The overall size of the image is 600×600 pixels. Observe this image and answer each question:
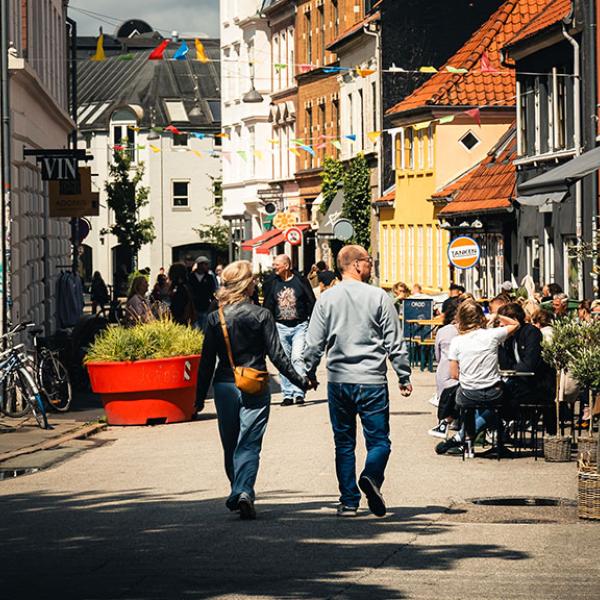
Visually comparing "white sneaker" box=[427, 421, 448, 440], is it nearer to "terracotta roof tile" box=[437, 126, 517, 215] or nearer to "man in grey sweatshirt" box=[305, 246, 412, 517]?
"man in grey sweatshirt" box=[305, 246, 412, 517]

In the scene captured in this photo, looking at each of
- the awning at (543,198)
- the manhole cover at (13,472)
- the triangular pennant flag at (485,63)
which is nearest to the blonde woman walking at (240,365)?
the manhole cover at (13,472)

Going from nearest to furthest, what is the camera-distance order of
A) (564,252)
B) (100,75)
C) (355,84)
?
(564,252)
(355,84)
(100,75)

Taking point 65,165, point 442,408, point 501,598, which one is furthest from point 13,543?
point 65,165

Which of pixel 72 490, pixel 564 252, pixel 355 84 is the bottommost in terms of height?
pixel 72 490

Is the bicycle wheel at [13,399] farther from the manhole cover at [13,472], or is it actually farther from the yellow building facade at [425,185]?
the yellow building facade at [425,185]

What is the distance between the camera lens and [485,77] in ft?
148

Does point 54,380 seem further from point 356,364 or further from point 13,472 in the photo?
point 356,364

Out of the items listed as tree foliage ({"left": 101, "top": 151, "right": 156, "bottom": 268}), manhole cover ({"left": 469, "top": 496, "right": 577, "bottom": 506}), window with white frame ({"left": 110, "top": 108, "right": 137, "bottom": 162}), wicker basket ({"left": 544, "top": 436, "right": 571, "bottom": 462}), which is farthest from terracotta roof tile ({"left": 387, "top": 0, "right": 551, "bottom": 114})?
window with white frame ({"left": 110, "top": 108, "right": 137, "bottom": 162})

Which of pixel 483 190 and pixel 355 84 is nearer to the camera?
pixel 483 190

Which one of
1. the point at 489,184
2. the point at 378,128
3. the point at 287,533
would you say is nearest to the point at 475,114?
the point at 489,184

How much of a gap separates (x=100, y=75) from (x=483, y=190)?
5852cm

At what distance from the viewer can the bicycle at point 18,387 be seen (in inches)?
739

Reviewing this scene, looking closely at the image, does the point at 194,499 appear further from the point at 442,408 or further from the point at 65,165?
the point at 65,165

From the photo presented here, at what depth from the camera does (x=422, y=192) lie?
46781mm
